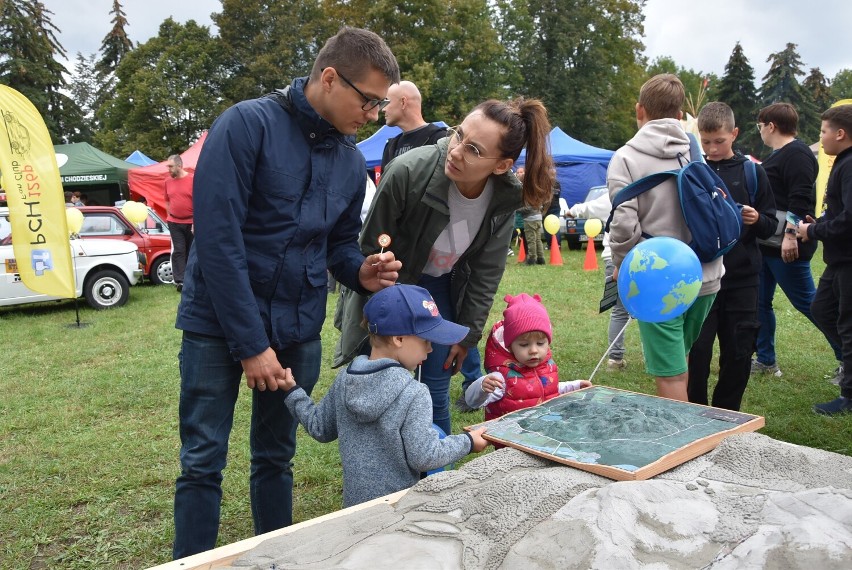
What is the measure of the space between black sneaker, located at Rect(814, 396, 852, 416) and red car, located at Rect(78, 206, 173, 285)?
10185mm

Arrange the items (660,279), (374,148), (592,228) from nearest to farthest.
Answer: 1. (660,279)
2. (592,228)
3. (374,148)

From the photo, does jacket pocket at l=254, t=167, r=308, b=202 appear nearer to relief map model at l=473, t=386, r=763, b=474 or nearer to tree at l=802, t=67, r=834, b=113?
relief map model at l=473, t=386, r=763, b=474

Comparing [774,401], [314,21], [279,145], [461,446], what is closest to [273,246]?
[279,145]

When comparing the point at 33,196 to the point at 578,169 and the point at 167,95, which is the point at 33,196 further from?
the point at 167,95

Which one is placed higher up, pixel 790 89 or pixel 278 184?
pixel 790 89

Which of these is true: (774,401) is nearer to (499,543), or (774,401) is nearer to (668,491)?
(668,491)

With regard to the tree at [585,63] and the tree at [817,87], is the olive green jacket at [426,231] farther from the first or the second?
the tree at [817,87]

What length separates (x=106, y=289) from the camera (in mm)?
9742

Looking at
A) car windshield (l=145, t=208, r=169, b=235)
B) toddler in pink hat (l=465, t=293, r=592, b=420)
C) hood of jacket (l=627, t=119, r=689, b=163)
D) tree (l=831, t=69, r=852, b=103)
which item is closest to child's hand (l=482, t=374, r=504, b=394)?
toddler in pink hat (l=465, t=293, r=592, b=420)

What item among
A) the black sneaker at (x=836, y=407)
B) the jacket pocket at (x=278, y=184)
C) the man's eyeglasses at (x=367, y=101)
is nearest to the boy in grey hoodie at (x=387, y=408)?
the jacket pocket at (x=278, y=184)

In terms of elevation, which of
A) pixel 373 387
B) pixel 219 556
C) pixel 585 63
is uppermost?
pixel 585 63

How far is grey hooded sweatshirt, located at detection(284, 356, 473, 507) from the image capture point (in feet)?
7.07

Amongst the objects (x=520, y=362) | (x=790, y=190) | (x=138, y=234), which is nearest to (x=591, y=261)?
(x=790, y=190)

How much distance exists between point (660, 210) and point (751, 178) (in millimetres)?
1117
